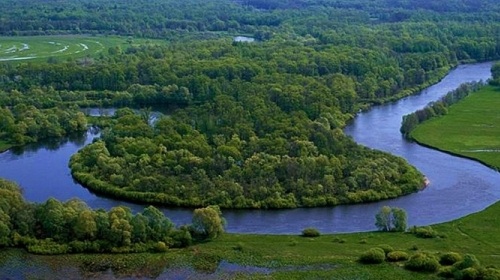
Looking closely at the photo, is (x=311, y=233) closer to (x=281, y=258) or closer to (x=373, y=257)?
(x=281, y=258)

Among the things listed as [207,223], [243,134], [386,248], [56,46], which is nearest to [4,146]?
[243,134]

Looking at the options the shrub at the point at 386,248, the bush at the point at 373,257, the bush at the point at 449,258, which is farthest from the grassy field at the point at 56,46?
the bush at the point at 449,258

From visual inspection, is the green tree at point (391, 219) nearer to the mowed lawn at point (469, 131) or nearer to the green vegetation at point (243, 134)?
the green vegetation at point (243, 134)

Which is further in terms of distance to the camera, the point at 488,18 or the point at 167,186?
the point at 488,18

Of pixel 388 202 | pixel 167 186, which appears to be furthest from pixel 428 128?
pixel 167 186

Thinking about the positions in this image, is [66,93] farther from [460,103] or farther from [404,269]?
[404,269]
